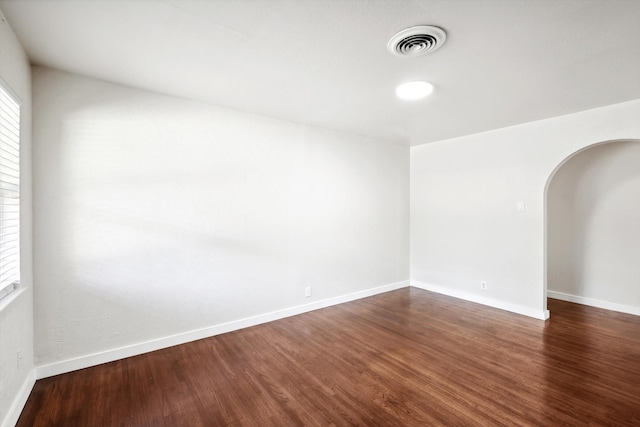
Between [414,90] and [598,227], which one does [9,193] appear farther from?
[598,227]

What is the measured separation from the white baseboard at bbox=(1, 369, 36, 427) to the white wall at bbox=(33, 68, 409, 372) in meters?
0.17

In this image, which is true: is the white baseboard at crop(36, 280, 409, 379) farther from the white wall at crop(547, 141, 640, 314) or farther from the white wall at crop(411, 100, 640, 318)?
the white wall at crop(547, 141, 640, 314)

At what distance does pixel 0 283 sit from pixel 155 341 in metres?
1.36

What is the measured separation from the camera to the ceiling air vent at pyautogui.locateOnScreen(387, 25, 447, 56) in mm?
1765

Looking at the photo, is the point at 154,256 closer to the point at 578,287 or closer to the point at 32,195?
the point at 32,195

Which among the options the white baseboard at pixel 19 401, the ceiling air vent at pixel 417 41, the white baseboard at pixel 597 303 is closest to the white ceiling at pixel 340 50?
the ceiling air vent at pixel 417 41

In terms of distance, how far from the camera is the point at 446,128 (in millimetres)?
3951

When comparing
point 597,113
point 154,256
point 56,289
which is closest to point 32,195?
point 56,289

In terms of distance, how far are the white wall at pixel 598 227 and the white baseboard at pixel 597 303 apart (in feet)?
0.04

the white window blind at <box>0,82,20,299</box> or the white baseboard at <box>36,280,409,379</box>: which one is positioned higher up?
the white window blind at <box>0,82,20,299</box>

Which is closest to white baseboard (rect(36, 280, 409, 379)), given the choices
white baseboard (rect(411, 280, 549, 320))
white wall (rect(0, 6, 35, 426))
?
white wall (rect(0, 6, 35, 426))

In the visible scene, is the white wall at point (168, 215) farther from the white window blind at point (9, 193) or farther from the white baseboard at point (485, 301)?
the white baseboard at point (485, 301)

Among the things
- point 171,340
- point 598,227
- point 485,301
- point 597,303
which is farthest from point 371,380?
point 598,227

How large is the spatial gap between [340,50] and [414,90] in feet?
3.03
